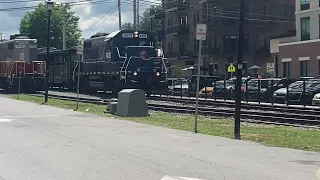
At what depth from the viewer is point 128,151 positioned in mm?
13305

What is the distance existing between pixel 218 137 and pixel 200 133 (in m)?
1.30

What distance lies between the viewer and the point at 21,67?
157ft

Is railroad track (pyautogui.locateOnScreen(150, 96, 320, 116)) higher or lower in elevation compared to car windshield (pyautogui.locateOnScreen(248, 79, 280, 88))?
lower

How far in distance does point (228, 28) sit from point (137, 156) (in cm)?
6272

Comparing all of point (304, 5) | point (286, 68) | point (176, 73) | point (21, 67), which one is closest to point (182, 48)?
point (176, 73)

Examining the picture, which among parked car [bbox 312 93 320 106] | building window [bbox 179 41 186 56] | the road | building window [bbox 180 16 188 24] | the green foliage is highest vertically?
building window [bbox 180 16 188 24]

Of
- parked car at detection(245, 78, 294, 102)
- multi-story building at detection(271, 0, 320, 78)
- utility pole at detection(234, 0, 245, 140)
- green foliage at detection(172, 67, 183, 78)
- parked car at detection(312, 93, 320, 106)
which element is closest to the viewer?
utility pole at detection(234, 0, 245, 140)

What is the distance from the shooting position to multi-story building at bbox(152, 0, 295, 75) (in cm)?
7162

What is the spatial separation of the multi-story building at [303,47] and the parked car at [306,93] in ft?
62.8

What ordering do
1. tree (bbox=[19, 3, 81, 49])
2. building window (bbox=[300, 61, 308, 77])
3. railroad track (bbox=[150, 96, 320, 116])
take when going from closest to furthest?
railroad track (bbox=[150, 96, 320, 116]) < building window (bbox=[300, 61, 308, 77]) < tree (bbox=[19, 3, 81, 49])

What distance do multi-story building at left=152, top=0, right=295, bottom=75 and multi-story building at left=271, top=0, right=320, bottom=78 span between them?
1344cm

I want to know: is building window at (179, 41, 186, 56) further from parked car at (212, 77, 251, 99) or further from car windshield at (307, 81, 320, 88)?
car windshield at (307, 81, 320, 88)

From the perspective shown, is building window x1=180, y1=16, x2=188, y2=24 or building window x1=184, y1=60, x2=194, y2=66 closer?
building window x1=184, y1=60, x2=194, y2=66

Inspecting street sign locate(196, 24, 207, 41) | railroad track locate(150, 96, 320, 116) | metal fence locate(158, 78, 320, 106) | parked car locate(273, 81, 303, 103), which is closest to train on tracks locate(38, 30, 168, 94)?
railroad track locate(150, 96, 320, 116)
